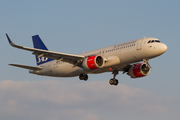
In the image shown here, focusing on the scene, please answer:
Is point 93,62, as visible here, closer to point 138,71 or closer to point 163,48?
point 163,48

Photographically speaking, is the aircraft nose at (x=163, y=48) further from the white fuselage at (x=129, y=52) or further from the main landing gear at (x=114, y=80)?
the main landing gear at (x=114, y=80)

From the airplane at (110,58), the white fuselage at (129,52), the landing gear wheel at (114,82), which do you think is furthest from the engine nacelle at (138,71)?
the white fuselage at (129,52)

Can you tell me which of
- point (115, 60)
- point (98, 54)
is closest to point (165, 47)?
point (115, 60)

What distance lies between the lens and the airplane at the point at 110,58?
40.7m

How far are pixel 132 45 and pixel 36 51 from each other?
12.6 meters

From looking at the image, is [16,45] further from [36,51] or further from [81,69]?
[81,69]

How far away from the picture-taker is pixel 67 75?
48.6 metres

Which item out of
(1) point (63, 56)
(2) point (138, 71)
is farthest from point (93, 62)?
(2) point (138, 71)

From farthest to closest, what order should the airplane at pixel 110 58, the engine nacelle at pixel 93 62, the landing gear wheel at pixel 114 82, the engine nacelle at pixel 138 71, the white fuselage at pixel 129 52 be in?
1. the landing gear wheel at pixel 114 82
2. the engine nacelle at pixel 138 71
3. the engine nacelle at pixel 93 62
4. the airplane at pixel 110 58
5. the white fuselage at pixel 129 52

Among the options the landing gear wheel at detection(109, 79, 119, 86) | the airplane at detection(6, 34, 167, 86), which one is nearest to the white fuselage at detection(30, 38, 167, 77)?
the airplane at detection(6, 34, 167, 86)

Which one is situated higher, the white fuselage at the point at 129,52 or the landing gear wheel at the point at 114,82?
the white fuselage at the point at 129,52

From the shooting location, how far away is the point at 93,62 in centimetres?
4206

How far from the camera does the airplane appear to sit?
4069 centimetres

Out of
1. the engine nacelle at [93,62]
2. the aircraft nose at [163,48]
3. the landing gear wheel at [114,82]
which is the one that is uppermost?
the aircraft nose at [163,48]
